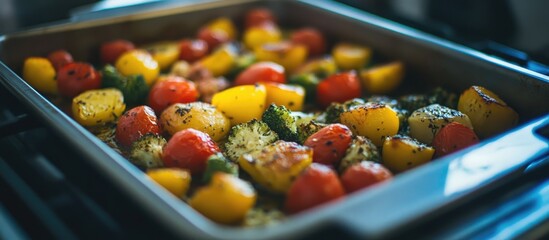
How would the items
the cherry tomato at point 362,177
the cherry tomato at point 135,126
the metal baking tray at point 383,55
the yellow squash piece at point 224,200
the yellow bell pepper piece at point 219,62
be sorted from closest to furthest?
the metal baking tray at point 383,55
the yellow squash piece at point 224,200
the cherry tomato at point 362,177
the cherry tomato at point 135,126
the yellow bell pepper piece at point 219,62

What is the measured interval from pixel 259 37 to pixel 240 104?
0.74 metres

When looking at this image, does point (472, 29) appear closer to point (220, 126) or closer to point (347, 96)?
point (347, 96)

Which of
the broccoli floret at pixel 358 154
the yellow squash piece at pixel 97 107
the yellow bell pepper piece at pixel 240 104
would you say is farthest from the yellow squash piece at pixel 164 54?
the broccoli floret at pixel 358 154

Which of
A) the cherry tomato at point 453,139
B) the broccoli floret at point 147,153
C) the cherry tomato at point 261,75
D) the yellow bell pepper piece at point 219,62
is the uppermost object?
the cherry tomato at point 453,139

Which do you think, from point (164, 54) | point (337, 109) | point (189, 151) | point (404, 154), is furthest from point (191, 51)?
point (404, 154)

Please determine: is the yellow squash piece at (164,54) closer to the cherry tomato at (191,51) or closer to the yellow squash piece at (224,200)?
the cherry tomato at (191,51)

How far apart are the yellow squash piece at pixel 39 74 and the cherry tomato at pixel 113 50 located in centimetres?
26

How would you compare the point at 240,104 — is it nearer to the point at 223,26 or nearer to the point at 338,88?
the point at 338,88

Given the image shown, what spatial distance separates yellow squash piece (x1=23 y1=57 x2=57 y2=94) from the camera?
198 cm

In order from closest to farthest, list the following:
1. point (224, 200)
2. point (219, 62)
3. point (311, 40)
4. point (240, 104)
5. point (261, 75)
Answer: point (224, 200)
point (240, 104)
point (261, 75)
point (219, 62)
point (311, 40)

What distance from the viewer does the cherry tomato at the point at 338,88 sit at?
1989 mm

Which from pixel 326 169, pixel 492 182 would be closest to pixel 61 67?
pixel 326 169

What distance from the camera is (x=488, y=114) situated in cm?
168

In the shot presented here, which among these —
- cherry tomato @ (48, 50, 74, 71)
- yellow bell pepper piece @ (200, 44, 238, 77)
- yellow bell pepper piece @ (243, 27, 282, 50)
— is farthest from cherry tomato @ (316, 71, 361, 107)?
cherry tomato @ (48, 50, 74, 71)
